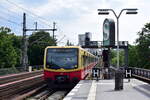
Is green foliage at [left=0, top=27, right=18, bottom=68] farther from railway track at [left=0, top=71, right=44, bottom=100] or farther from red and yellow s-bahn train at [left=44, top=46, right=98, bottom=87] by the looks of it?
red and yellow s-bahn train at [left=44, top=46, right=98, bottom=87]

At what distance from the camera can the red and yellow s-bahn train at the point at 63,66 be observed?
71.6 ft

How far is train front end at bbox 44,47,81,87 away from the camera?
21812 mm

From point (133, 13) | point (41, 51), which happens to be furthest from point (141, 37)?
point (133, 13)

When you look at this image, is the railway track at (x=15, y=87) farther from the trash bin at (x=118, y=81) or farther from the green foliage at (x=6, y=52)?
the green foliage at (x=6, y=52)

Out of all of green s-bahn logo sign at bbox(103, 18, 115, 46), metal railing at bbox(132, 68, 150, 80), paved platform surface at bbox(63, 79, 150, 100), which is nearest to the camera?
paved platform surface at bbox(63, 79, 150, 100)

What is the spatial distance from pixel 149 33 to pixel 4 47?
30.2 metres

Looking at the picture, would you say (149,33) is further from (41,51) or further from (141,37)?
(41,51)

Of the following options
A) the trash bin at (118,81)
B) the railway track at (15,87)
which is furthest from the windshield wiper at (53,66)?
the trash bin at (118,81)

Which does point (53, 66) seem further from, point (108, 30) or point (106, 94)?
point (108, 30)

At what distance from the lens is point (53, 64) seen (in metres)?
22.2

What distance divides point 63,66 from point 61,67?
15 cm

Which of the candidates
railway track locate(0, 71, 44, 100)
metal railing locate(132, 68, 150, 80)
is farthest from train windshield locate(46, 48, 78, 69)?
metal railing locate(132, 68, 150, 80)

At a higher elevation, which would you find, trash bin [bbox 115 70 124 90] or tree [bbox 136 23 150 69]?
tree [bbox 136 23 150 69]

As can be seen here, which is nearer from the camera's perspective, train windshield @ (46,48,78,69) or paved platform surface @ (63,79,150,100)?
paved platform surface @ (63,79,150,100)
